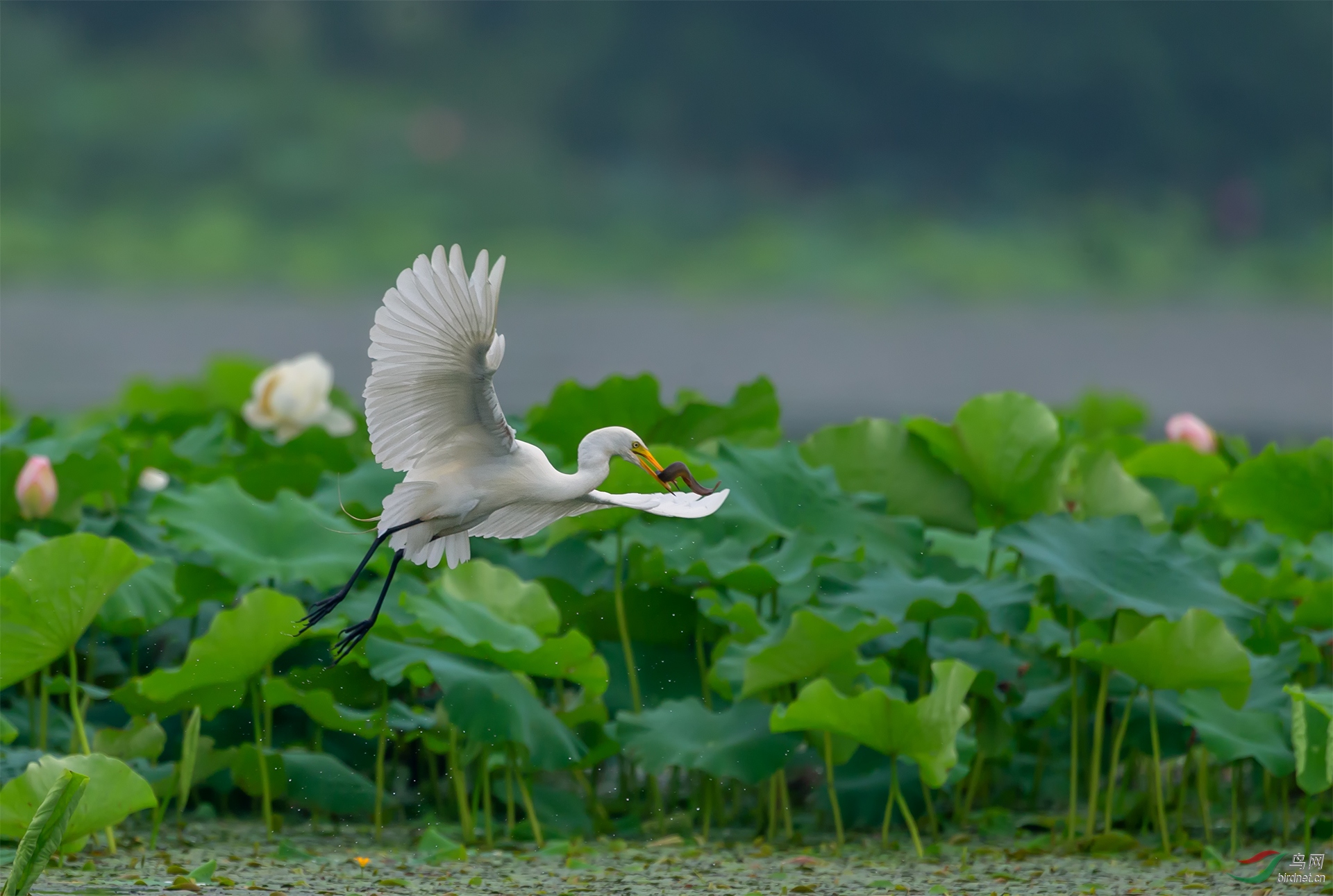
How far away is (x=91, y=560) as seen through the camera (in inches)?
103

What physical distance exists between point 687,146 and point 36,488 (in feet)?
75.6

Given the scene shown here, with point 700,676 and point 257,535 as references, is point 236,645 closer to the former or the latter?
point 257,535

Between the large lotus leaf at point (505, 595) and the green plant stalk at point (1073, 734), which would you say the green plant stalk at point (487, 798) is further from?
the green plant stalk at point (1073, 734)

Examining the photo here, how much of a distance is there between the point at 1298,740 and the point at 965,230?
22694 millimetres

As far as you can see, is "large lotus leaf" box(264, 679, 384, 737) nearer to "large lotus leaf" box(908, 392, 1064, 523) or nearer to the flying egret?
"large lotus leaf" box(908, 392, 1064, 523)

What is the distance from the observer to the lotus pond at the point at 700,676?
2.74 m

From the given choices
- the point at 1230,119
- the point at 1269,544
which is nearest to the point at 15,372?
the point at 1269,544

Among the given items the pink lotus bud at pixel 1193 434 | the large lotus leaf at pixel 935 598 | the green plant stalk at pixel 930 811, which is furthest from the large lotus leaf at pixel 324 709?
the pink lotus bud at pixel 1193 434

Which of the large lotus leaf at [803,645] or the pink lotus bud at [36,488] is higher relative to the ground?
the pink lotus bud at [36,488]

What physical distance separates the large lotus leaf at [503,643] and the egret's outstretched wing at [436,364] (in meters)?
1.20

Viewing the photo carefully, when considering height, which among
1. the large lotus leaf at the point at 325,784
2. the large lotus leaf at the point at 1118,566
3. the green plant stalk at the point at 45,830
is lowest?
the green plant stalk at the point at 45,830

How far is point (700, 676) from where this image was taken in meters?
3.32

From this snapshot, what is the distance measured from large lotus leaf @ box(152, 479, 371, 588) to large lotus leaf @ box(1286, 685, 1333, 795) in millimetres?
1684

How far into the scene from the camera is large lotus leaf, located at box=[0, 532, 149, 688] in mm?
2588
